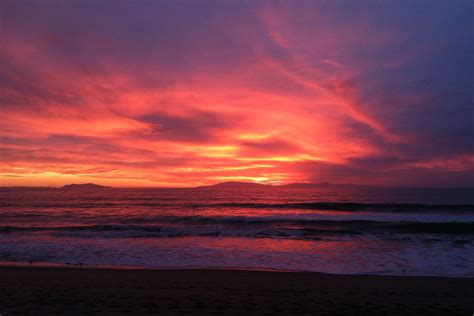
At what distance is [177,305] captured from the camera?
692 cm

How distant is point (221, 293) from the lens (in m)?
7.93

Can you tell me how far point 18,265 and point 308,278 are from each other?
9754mm

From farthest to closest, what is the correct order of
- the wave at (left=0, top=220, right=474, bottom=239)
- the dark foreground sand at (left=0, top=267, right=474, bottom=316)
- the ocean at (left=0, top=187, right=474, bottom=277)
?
the wave at (left=0, top=220, right=474, bottom=239) < the ocean at (left=0, top=187, right=474, bottom=277) < the dark foreground sand at (left=0, top=267, right=474, bottom=316)

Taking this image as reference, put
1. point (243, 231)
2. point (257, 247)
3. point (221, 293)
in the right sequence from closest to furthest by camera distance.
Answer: point (221, 293) < point (257, 247) < point (243, 231)

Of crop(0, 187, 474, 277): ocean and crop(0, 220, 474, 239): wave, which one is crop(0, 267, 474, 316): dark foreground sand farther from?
crop(0, 220, 474, 239): wave

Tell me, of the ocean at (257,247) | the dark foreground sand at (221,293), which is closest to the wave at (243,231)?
the ocean at (257,247)

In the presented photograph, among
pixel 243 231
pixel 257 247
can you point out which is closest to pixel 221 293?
pixel 257 247

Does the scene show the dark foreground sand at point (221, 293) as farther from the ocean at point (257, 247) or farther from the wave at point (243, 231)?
the wave at point (243, 231)

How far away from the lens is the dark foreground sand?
266 inches

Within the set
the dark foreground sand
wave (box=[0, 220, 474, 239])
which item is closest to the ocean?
wave (box=[0, 220, 474, 239])

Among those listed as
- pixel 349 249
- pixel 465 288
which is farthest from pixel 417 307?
pixel 349 249

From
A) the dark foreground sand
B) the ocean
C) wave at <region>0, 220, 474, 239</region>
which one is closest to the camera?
the dark foreground sand

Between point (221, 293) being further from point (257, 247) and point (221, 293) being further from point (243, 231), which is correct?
point (243, 231)

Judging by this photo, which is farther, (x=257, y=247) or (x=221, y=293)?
(x=257, y=247)
